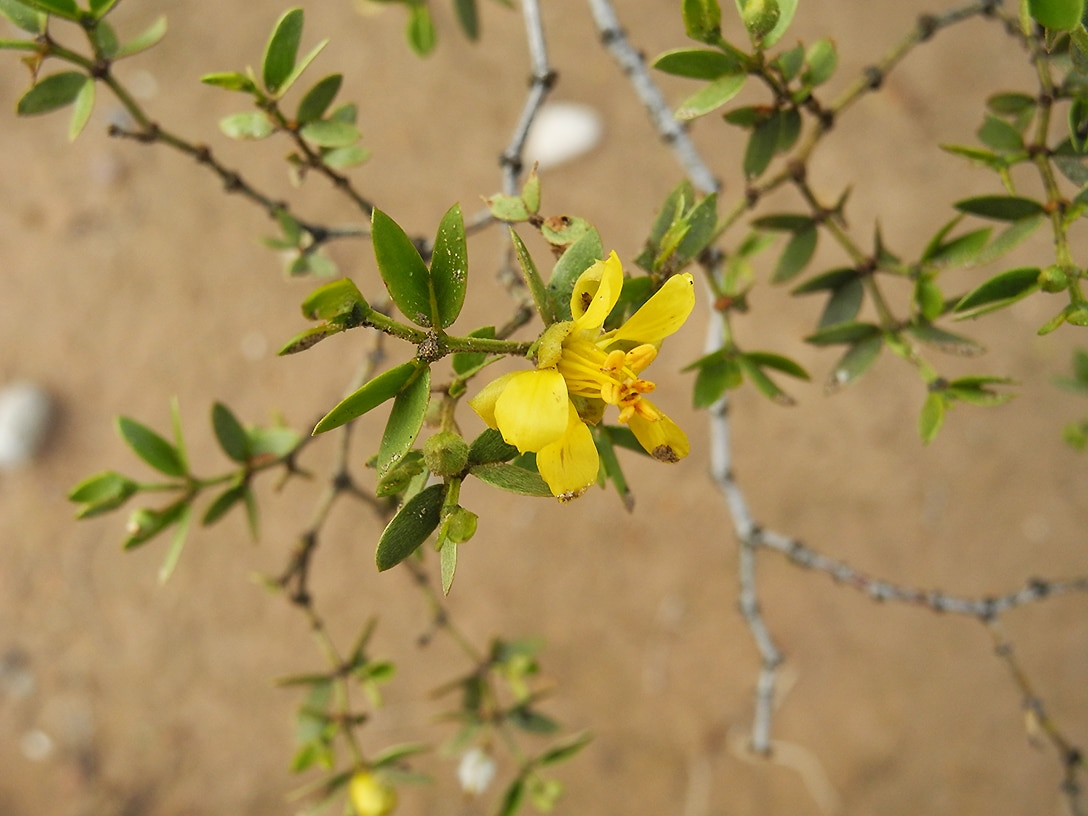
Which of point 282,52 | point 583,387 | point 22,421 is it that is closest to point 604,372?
point 583,387

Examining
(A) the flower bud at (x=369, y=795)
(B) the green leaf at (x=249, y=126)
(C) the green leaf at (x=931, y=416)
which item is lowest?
(A) the flower bud at (x=369, y=795)

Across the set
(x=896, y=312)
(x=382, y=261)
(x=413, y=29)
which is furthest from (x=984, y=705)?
(x=382, y=261)

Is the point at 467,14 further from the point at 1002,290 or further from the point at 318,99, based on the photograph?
the point at 1002,290

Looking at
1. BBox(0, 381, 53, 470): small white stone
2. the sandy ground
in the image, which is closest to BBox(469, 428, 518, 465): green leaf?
the sandy ground

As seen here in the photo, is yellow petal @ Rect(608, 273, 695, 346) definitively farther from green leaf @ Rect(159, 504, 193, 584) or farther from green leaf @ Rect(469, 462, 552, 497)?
green leaf @ Rect(159, 504, 193, 584)

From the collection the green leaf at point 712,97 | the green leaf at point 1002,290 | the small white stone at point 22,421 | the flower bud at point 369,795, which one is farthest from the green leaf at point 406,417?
the small white stone at point 22,421

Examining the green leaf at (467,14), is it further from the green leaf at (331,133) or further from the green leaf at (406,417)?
the green leaf at (406,417)
